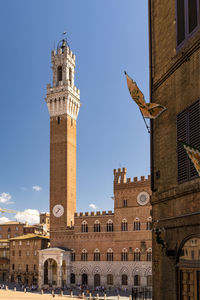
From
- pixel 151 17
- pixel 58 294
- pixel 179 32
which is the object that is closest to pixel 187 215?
pixel 179 32

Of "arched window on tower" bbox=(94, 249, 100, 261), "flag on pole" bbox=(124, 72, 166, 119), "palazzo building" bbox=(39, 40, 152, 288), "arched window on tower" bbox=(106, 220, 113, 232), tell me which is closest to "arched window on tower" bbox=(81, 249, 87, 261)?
"palazzo building" bbox=(39, 40, 152, 288)

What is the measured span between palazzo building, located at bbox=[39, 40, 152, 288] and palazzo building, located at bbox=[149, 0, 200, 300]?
4086cm

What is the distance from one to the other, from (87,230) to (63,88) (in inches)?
907

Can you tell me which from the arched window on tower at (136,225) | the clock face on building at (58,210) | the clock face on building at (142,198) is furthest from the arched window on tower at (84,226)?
the clock face on building at (142,198)

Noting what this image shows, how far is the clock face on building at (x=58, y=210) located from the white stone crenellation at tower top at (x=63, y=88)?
568 inches

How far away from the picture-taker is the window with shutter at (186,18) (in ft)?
30.2

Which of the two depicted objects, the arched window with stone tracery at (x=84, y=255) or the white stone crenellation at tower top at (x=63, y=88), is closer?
the arched window with stone tracery at (x=84, y=255)

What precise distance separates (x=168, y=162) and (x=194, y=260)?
268 centimetres

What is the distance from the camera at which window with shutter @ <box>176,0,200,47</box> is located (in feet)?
30.2

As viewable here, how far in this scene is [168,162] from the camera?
10.1 meters

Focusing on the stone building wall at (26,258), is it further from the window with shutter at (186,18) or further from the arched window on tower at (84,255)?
the window with shutter at (186,18)

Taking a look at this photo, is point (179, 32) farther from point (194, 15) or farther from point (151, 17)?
point (151, 17)

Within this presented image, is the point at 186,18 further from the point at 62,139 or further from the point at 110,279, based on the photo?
the point at 62,139

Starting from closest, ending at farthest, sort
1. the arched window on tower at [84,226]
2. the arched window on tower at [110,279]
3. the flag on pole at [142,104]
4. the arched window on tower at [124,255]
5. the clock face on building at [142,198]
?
the flag on pole at [142,104], the clock face on building at [142,198], the arched window on tower at [124,255], the arched window on tower at [110,279], the arched window on tower at [84,226]
